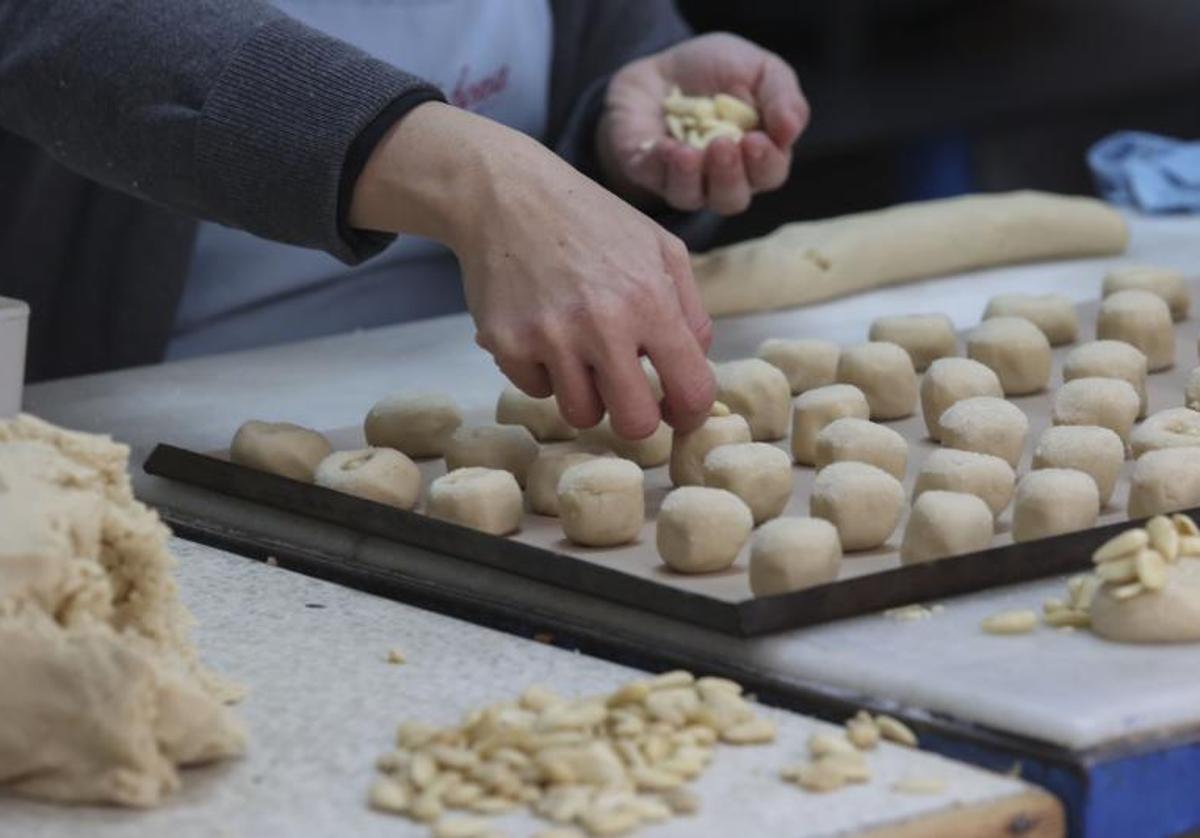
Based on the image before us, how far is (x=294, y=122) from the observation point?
1588mm

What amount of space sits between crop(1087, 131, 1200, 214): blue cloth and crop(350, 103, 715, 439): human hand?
133 cm

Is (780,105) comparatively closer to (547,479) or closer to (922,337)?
(922,337)

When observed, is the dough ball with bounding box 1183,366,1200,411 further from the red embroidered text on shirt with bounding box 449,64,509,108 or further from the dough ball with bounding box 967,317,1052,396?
the red embroidered text on shirt with bounding box 449,64,509,108

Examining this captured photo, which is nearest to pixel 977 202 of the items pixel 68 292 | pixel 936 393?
pixel 936 393

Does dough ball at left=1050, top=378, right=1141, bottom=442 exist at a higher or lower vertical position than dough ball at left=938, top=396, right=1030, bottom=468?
higher

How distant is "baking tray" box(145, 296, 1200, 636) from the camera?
4.25 ft

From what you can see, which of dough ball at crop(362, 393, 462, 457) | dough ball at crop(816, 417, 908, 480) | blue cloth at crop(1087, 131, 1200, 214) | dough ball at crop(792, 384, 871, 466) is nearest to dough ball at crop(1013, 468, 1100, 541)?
dough ball at crop(816, 417, 908, 480)

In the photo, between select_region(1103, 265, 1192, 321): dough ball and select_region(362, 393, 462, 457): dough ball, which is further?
select_region(1103, 265, 1192, 321): dough ball

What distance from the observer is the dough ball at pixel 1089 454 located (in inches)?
60.6

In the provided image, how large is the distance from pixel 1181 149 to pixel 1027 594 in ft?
5.33

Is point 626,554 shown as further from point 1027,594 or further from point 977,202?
point 977,202

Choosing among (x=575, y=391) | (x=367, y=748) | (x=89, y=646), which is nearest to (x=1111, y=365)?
(x=575, y=391)

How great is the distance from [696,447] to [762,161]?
23.5 inches

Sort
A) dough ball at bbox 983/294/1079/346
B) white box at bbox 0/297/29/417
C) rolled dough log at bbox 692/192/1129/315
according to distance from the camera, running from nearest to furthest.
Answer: white box at bbox 0/297/29/417
dough ball at bbox 983/294/1079/346
rolled dough log at bbox 692/192/1129/315
